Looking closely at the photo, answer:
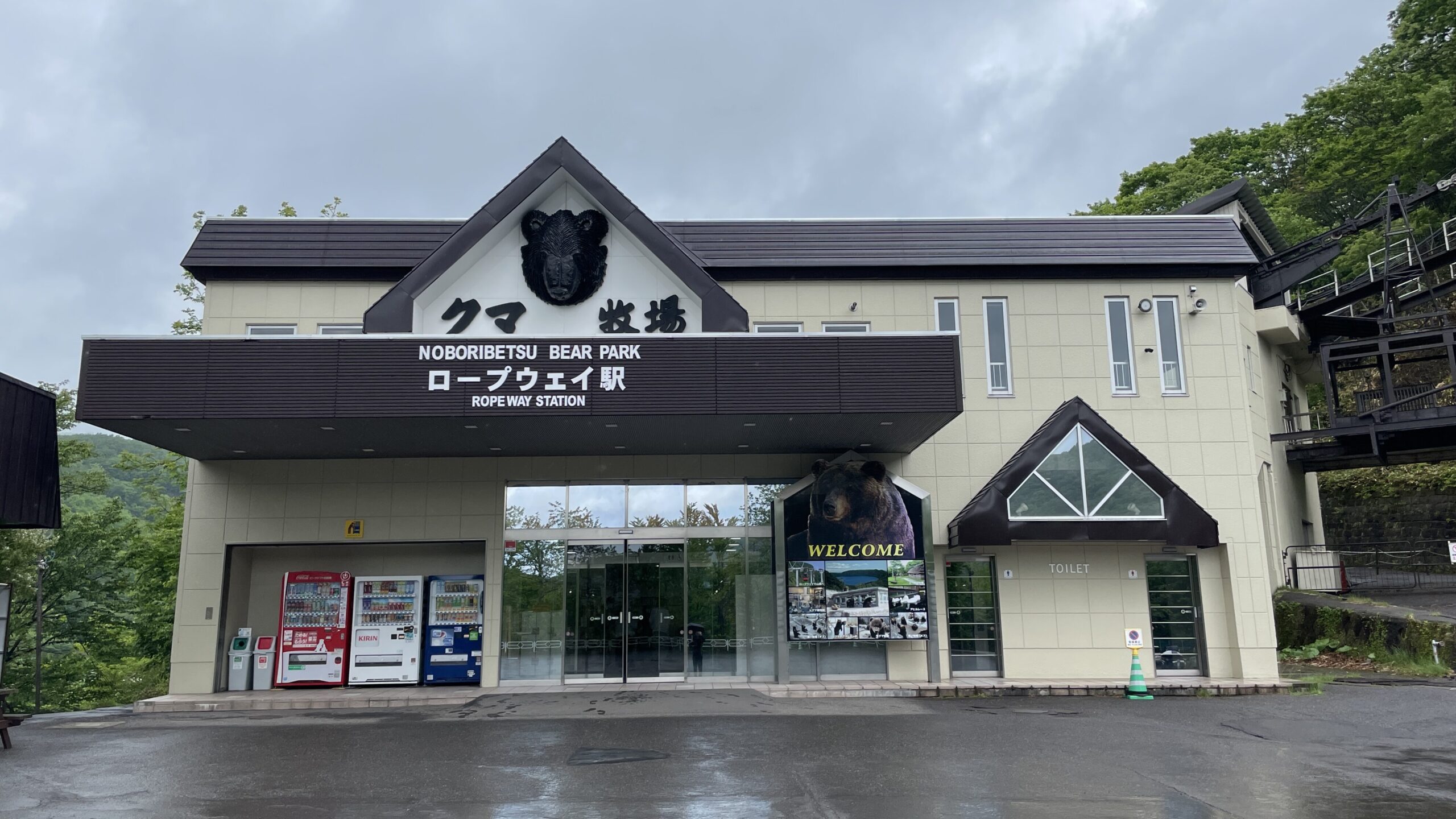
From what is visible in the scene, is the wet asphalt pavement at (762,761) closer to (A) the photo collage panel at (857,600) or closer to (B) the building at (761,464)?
(A) the photo collage panel at (857,600)

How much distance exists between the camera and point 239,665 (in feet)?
53.0

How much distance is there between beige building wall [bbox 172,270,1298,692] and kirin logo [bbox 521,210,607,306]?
9.30 ft

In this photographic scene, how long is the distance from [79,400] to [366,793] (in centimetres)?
844

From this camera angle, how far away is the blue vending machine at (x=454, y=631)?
1630cm

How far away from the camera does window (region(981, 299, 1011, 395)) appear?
17250mm

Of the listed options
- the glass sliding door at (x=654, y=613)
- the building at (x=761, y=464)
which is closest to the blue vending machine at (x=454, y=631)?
the building at (x=761, y=464)

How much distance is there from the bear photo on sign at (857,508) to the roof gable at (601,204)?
3.09 metres

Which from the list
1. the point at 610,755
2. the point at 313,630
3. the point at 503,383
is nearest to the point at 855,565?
the point at 503,383

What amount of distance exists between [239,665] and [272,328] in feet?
18.9

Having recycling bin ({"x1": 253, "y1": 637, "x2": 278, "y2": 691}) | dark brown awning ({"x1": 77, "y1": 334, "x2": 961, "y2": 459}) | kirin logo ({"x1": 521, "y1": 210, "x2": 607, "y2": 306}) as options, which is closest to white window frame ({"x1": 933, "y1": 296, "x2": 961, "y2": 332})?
dark brown awning ({"x1": 77, "y1": 334, "x2": 961, "y2": 459})

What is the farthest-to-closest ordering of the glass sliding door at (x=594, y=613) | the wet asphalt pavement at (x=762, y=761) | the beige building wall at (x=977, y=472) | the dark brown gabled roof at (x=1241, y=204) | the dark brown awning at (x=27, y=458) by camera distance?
1. the dark brown gabled roof at (x=1241, y=204)
2. the glass sliding door at (x=594, y=613)
3. the beige building wall at (x=977, y=472)
4. the dark brown awning at (x=27, y=458)
5. the wet asphalt pavement at (x=762, y=761)

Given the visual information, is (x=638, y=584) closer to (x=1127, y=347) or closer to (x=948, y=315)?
(x=948, y=315)

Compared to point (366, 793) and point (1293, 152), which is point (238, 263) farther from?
point (1293, 152)

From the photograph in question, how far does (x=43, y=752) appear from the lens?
10680 millimetres
